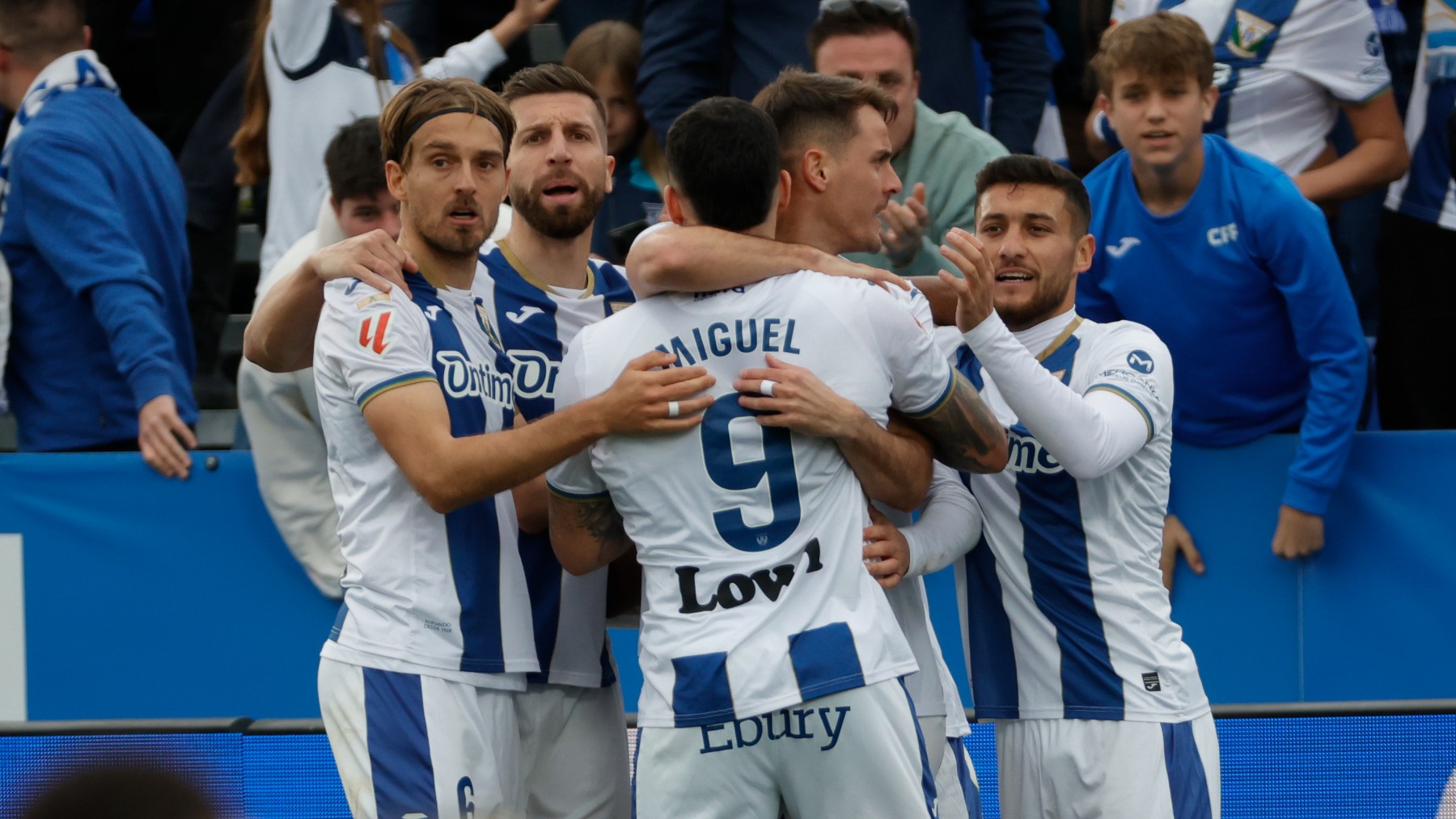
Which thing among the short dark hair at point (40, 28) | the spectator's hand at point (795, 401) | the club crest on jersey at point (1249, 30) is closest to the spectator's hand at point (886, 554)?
the spectator's hand at point (795, 401)

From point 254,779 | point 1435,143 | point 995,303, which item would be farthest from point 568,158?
point 1435,143

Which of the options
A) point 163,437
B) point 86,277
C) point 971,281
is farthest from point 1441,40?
point 86,277

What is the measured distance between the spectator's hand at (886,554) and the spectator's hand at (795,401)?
44 cm

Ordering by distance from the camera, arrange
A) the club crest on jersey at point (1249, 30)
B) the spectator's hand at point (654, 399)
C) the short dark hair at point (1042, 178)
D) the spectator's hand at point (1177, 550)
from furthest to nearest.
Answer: the club crest on jersey at point (1249, 30) → the spectator's hand at point (1177, 550) → the short dark hair at point (1042, 178) → the spectator's hand at point (654, 399)

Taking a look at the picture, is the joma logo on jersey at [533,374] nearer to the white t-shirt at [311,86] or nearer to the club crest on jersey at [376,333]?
the club crest on jersey at [376,333]

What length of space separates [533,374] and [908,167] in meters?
2.08

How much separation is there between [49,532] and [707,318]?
12.1ft

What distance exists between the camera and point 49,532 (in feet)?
20.5

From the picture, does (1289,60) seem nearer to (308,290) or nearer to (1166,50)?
(1166,50)

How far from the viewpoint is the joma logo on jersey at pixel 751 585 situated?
359 cm

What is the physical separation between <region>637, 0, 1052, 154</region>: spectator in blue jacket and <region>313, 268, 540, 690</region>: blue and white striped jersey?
9.38ft

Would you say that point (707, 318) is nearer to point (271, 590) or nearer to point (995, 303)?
point (995, 303)

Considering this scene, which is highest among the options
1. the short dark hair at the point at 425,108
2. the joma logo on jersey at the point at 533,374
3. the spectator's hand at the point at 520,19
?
the spectator's hand at the point at 520,19

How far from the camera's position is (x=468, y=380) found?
4.05m
